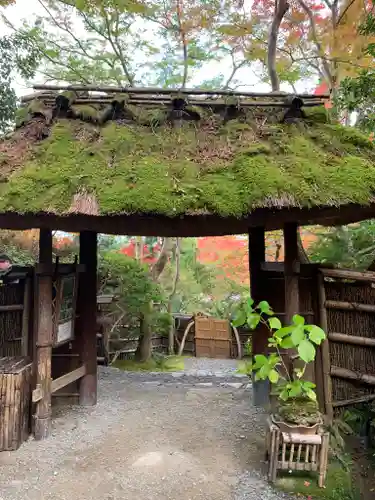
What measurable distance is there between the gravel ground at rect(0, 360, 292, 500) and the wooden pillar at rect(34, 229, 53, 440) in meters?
0.22

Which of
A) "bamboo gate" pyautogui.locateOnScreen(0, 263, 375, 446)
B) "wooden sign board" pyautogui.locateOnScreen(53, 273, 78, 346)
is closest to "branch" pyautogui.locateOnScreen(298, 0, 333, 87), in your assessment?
"bamboo gate" pyautogui.locateOnScreen(0, 263, 375, 446)

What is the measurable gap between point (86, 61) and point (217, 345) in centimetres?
900

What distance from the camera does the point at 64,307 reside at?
16.4ft

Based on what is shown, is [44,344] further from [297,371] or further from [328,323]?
[328,323]

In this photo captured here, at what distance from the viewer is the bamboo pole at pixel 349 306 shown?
479cm

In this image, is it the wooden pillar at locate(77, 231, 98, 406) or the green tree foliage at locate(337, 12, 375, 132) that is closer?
the green tree foliage at locate(337, 12, 375, 132)

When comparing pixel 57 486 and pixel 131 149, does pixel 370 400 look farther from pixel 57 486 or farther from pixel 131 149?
pixel 131 149

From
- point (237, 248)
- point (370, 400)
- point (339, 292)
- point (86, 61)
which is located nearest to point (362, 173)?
point (339, 292)

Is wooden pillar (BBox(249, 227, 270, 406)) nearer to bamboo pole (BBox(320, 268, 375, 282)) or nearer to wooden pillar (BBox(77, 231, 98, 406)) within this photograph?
bamboo pole (BBox(320, 268, 375, 282))

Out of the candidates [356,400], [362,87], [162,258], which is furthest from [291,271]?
[162,258]

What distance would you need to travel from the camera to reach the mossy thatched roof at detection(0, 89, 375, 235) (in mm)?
3738

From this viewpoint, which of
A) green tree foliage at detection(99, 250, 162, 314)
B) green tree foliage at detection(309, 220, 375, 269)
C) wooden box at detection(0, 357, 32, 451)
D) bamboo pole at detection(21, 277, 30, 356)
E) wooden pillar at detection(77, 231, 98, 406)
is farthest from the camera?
green tree foliage at detection(99, 250, 162, 314)

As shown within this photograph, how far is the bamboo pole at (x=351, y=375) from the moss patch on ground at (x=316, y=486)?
1374mm

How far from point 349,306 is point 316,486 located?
6.95 feet
